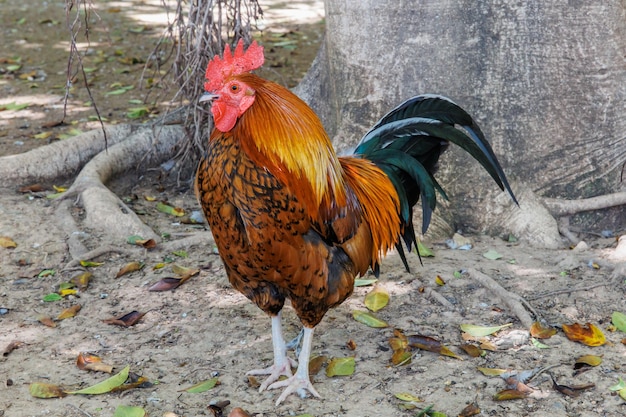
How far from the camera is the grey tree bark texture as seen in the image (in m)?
4.64

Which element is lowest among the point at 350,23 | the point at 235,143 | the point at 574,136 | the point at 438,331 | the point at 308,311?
the point at 438,331

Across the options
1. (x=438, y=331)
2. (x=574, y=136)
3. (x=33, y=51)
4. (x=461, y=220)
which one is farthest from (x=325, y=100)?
(x=33, y=51)

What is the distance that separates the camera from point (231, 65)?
3232 mm

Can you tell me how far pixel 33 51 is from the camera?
9.02m

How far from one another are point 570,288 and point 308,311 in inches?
69.5

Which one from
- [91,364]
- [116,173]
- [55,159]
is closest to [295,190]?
[91,364]

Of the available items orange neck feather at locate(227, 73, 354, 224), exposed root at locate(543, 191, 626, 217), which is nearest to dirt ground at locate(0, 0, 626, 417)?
exposed root at locate(543, 191, 626, 217)

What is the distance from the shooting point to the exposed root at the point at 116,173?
203 inches

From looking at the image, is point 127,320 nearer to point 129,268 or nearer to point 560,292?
point 129,268

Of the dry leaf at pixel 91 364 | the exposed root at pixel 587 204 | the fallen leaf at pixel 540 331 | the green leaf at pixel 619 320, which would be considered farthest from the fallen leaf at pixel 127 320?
the exposed root at pixel 587 204

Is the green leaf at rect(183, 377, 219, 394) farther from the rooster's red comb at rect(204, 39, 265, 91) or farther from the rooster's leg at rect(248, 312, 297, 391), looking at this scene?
the rooster's red comb at rect(204, 39, 265, 91)

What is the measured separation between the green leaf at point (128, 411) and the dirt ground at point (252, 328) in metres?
0.05

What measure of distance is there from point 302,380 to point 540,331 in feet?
4.45

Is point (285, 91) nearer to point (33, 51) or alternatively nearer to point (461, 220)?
point (461, 220)
